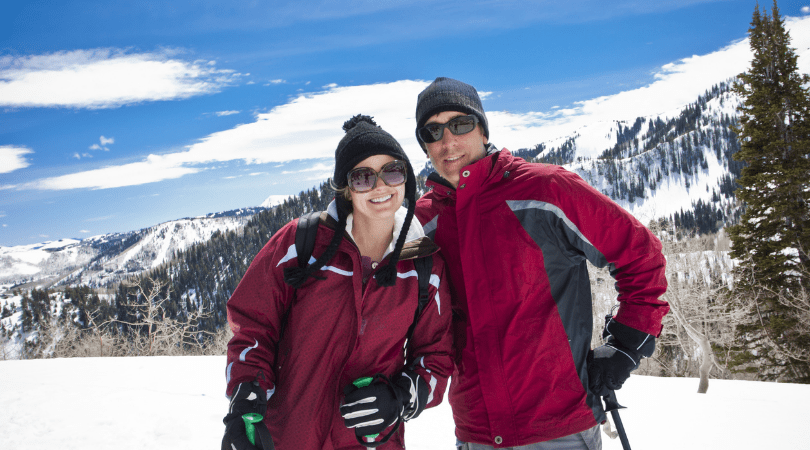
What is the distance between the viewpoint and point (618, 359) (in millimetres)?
2340

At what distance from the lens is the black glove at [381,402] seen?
202 cm

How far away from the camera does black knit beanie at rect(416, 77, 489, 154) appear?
259 centimetres

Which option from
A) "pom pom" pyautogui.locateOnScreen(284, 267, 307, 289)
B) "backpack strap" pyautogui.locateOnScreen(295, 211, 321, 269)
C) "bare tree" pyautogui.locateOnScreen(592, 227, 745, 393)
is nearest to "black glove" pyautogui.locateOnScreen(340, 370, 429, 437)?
"pom pom" pyautogui.locateOnScreen(284, 267, 307, 289)

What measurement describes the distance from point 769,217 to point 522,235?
69.6 ft

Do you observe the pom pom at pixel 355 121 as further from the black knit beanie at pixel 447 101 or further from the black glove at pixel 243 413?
the black glove at pixel 243 413

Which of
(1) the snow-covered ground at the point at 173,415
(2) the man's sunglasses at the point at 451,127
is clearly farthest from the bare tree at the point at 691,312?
(2) the man's sunglasses at the point at 451,127

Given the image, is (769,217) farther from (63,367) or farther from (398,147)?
(63,367)

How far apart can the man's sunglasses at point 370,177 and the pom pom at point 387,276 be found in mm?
450

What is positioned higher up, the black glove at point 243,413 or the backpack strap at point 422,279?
the backpack strap at point 422,279

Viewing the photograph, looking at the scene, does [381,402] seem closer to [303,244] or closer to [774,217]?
[303,244]

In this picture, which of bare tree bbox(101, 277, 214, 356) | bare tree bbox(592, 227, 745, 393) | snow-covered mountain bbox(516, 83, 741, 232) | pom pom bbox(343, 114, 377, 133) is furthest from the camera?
snow-covered mountain bbox(516, 83, 741, 232)

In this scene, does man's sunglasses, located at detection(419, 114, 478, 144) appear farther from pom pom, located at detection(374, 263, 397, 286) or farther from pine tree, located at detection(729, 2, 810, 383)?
pine tree, located at detection(729, 2, 810, 383)

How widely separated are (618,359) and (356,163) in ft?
5.95

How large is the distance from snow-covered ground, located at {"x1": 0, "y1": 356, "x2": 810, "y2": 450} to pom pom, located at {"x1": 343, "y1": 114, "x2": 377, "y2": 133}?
392 cm
